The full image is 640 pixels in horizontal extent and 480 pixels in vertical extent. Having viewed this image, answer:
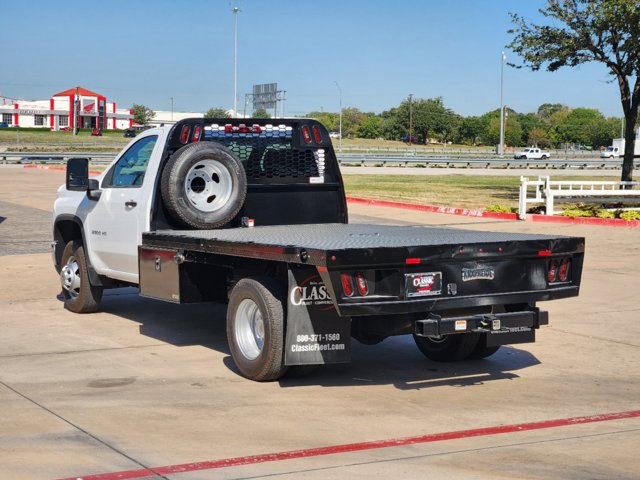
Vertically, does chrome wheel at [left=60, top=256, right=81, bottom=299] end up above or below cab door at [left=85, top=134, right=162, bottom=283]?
below

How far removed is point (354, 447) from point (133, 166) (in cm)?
489

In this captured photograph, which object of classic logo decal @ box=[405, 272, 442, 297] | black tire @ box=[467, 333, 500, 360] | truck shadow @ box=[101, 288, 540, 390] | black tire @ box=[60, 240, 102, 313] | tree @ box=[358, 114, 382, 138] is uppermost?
tree @ box=[358, 114, 382, 138]

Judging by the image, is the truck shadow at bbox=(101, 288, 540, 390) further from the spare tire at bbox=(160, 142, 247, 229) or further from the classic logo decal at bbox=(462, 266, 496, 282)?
the spare tire at bbox=(160, 142, 247, 229)

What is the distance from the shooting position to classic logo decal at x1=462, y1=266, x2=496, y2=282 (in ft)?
25.1

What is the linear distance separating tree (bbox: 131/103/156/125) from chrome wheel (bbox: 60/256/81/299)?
13579cm

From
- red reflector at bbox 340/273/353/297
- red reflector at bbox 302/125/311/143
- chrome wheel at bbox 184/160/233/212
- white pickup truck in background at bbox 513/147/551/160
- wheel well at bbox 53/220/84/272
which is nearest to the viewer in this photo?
Answer: red reflector at bbox 340/273/353/297

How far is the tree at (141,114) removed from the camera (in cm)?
14675

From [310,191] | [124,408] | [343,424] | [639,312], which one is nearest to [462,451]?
[343,424]

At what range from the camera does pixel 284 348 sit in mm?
7625

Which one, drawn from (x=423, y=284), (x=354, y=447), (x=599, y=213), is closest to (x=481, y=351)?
(x=423, y=284)

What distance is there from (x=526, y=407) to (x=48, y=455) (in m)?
3.38

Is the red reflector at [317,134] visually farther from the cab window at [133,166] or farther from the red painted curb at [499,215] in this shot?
the red painted curb at [499,215]

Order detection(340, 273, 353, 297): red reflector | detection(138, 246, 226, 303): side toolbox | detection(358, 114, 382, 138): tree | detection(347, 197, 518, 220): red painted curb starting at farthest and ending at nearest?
1. detection(358, 114, 382, 138): tree
2. detection(347, 197, 518, 220): red painted curb
3. detection(138, 246, 226, 303): side toolbox
4. detection(340, 273, 353, 297): red reflector

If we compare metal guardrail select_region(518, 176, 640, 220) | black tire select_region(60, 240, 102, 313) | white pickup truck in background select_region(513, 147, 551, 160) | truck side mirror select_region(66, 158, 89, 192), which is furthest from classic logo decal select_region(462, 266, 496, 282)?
white pickup truck in background select_region(513, 147, 551, 160)
